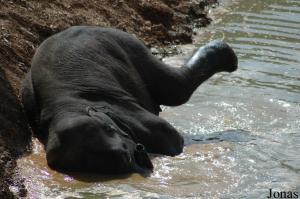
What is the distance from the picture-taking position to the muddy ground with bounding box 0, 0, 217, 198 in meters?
7.13

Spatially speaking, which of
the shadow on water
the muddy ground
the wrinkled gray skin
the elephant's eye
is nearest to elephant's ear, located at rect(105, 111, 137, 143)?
the wrinkled gray skin

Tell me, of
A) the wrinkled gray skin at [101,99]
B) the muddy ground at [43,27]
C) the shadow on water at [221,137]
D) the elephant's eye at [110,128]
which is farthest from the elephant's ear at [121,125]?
the shadow on water at [221,137]

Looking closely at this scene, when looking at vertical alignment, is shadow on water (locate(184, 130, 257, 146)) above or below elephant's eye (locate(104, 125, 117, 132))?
below

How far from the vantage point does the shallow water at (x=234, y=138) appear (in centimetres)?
647

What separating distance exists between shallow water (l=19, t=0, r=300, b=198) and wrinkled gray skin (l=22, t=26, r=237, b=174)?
183mm

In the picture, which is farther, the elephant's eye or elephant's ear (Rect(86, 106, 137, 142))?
elephant's ear (Rect(86, 106, 137, 142))

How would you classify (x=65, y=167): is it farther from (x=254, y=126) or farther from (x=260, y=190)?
(x=254, y=126)

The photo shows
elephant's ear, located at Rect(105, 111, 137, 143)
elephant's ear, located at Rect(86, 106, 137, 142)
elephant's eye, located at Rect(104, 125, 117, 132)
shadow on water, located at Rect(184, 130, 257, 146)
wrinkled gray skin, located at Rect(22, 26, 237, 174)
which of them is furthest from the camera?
shadow on water, located at Rect(184, 130, 257, 146)

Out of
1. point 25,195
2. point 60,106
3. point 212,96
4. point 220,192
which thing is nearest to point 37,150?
point 60,106

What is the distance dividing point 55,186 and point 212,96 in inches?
163

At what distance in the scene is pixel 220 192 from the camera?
21.2 feet

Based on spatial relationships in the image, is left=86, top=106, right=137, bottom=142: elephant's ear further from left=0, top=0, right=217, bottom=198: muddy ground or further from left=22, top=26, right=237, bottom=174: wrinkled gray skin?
left=0, top=0, right=217, bottom=198: muddy ground

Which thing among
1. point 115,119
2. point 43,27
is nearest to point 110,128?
point 115,119

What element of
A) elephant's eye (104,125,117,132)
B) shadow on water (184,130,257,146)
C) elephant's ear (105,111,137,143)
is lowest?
shadow on water (184,130,257,146)
